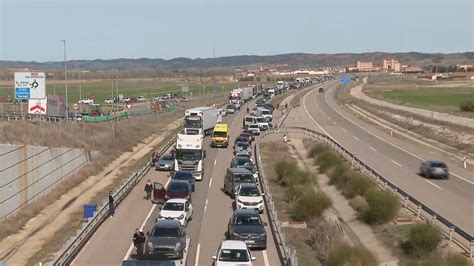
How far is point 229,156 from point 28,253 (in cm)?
3106

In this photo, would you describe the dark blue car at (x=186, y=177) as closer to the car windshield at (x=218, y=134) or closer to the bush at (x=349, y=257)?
the bush at (x=349, y=257)

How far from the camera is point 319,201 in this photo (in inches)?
1395

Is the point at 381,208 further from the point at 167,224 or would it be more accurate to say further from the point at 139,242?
the point at 139,242

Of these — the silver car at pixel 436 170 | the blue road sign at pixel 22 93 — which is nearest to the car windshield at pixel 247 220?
the silver car at pixel 436 170

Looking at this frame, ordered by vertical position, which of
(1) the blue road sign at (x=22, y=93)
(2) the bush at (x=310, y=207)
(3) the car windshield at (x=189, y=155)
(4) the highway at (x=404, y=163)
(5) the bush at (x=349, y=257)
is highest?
(1) the blue road sign at (x=22, y=93)

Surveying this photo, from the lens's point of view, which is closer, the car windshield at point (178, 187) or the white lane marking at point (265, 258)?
the white lane marking at point (265, 258)

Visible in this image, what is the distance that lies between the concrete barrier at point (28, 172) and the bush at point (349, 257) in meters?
17.5

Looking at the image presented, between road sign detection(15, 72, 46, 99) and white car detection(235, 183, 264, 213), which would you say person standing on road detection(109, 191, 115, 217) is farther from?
road sign detection(15, 72, 46, 99)

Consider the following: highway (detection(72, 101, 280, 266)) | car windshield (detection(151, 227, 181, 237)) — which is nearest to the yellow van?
highway (detection(72, 101, 280, 266))

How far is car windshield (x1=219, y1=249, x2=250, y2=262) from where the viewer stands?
2173 centimetres

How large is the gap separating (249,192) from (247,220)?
6.48 metres

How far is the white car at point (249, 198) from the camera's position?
32.6 metres

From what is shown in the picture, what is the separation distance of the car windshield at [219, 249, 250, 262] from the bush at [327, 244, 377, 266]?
3.59 m

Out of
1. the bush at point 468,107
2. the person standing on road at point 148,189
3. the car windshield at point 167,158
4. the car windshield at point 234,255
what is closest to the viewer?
the car windshield at point 234,255
